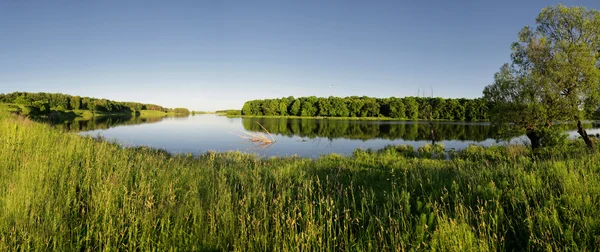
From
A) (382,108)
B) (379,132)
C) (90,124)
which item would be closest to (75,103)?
(90,124)

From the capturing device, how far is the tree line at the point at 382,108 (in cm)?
12538

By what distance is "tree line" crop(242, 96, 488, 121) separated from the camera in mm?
125375

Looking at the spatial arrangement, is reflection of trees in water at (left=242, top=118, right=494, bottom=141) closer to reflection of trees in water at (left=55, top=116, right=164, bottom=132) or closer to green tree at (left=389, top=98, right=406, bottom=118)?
reflection of trees in water at (left=55, top=116, right=164, bottom=132)

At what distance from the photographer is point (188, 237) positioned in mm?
4332

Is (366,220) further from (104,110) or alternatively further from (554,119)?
(104,110)

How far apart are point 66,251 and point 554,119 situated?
24.6 m

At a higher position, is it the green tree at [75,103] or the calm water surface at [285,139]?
the green tree at [75,103]

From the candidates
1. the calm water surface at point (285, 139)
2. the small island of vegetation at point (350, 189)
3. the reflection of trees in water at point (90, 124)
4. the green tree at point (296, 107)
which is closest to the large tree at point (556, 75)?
the small island of vegetation at point (350, 189)

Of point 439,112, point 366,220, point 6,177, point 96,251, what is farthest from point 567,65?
point 439,112

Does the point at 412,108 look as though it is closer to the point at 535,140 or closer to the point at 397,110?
the point at 397,110

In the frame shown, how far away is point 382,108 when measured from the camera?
153 metres

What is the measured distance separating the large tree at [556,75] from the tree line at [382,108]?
98668mm

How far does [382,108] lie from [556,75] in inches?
5554

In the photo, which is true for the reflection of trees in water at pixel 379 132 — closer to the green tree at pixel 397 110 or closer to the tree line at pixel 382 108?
the tree line at pixel 382 108
